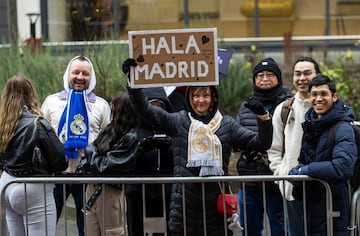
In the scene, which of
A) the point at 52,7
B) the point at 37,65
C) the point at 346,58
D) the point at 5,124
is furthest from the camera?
the point at 52,7

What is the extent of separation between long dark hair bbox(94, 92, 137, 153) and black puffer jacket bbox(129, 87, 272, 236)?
1.78ft

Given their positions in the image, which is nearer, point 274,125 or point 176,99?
point 274,125

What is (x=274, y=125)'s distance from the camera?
802 centimetres

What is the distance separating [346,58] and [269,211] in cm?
833

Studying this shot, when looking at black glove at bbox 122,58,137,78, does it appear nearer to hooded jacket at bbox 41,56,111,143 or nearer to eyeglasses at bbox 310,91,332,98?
eyeglasses at bbox 310,91,332,98

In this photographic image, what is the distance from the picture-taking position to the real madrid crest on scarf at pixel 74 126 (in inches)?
340

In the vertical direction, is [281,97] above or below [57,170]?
above

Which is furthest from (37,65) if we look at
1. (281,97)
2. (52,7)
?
(52,7)

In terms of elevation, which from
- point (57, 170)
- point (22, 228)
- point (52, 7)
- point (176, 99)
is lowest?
point (22, 228)

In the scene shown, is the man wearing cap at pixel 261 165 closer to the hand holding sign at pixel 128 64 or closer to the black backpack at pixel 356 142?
the black backpack at pixel 356 142

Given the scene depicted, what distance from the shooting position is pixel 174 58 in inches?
291

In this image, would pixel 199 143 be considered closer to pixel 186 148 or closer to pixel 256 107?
pixel 186 148

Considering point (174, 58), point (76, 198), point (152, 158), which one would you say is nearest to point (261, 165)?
point (152, 158)

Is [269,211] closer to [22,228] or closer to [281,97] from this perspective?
[281,97]
